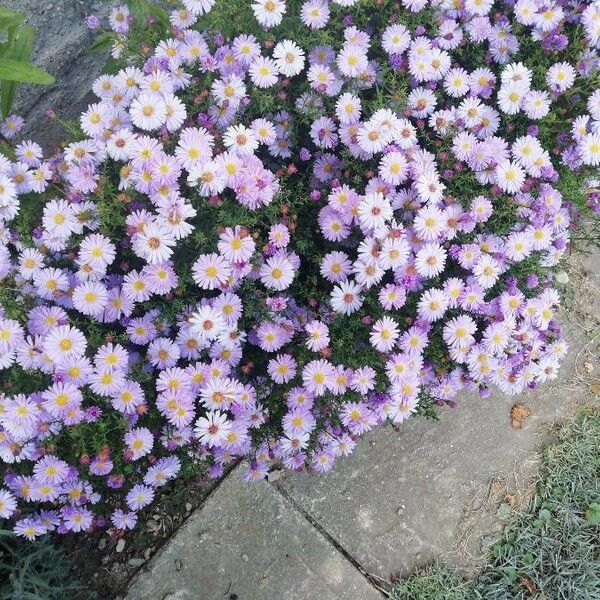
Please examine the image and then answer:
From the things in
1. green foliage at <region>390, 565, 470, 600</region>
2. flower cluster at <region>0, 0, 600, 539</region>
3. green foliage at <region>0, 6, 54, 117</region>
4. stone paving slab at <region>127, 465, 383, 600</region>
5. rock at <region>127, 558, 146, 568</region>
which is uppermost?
green foliage at <region>0, 6, 54, 117</region>

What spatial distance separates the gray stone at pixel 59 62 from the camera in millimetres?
2770

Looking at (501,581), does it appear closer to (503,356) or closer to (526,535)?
(526,535)

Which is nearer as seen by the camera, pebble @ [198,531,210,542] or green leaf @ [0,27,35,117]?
green leaf @ [0,27,35,117]

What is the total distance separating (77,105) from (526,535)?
241cm

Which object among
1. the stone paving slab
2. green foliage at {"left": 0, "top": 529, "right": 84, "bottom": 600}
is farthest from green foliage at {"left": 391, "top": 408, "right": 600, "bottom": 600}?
green foliage at {"left": 0, "top": 529, "right": 84, "bottom": 600}

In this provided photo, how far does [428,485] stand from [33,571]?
4.62 ft

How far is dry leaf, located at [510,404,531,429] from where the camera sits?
268 cm

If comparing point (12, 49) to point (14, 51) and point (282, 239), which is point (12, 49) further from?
point (282, 239)

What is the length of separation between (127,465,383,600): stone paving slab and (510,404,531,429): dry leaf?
0.83 metres

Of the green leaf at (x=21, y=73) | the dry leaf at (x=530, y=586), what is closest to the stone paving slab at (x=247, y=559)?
the dry leaf at (x=530, y=586)

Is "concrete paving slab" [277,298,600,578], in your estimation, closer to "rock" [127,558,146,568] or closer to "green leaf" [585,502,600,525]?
"green leaf" [585,502,600,525]

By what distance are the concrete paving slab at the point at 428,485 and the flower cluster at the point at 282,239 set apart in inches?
10.2

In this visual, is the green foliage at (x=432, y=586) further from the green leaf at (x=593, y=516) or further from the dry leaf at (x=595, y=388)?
the dry leaf at (x=595, y=388)

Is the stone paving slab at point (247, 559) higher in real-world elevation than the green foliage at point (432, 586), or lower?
higher
